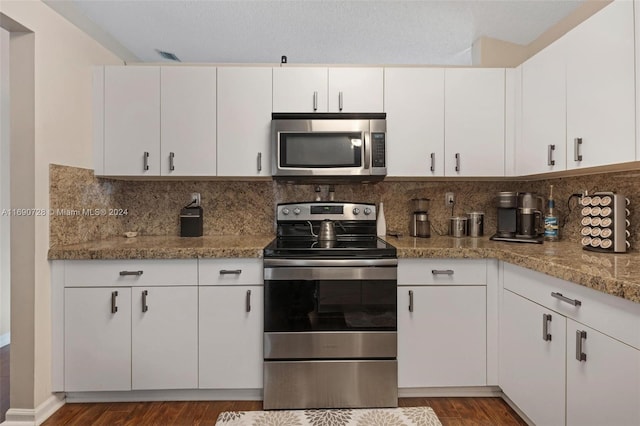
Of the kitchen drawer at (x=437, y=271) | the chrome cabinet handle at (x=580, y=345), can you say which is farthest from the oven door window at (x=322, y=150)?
the chrome cabinet handle at (x=580, y=345)

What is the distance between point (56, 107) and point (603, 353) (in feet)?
9.44

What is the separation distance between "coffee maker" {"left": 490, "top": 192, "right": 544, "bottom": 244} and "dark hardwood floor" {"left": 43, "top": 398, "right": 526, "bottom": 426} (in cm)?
103

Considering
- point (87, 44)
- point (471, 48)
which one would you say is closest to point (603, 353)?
point (471, 48)

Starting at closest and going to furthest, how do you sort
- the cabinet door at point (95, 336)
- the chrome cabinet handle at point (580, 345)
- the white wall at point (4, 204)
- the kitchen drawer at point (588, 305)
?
the kitchen drawer at point (588, 305) < the chrome cabinet handle at point (580, 345) < the cabinet door at point (95, 336) < the white wall at point (4, 204)

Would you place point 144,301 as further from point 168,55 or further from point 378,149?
point 168,55

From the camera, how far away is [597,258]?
1.64m

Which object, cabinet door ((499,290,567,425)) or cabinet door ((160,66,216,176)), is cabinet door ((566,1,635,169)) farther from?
cabinet door ((160,66,216,176))

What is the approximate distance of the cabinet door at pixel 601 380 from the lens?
1150 mm

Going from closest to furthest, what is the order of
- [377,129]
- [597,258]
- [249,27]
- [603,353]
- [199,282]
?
[603,353] < [597,258] < [199,282] < [377,129] < [249,27]

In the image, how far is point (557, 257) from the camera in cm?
165

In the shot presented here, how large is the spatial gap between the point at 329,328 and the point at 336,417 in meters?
0.46

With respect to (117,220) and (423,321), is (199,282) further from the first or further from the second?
(423,321)

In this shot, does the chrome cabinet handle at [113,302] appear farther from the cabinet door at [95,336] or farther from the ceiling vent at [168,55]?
the ceiling vent at [168,55]

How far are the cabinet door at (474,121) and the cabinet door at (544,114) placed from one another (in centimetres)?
15
